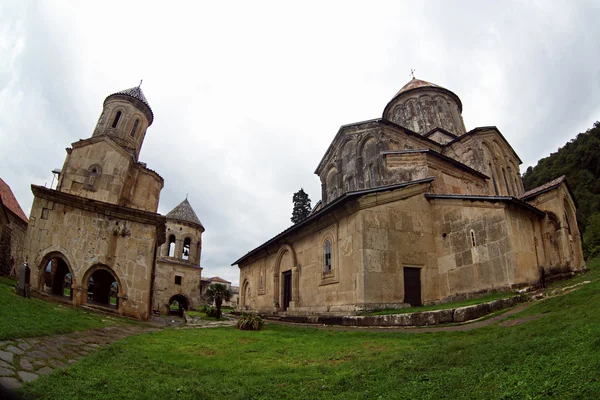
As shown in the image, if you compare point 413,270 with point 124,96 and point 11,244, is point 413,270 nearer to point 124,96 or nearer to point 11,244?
point 124,96

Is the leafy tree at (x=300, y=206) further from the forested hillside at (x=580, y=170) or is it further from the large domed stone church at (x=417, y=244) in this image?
the forested hillside at (x=580, y=170)

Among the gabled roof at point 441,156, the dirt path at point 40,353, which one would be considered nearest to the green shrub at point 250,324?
the dirt path at point 40,353

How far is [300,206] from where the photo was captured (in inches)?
1625

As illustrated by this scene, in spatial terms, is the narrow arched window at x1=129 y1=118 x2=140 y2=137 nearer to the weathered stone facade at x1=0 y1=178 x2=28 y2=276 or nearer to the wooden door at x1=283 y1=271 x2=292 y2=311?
the weathered stone facade at x1=0 y1=178 x2=28 y2=276

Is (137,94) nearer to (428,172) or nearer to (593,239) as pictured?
(428,172)

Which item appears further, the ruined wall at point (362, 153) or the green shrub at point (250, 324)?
the ruined wall at point (362, 153)

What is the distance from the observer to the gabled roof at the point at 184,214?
31.5m

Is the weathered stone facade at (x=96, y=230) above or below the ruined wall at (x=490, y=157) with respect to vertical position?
below

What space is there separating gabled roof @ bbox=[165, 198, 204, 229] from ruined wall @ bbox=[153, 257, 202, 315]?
4.05 metres

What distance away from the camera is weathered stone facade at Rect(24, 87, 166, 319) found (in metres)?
11.4

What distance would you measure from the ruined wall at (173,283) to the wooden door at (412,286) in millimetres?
23771

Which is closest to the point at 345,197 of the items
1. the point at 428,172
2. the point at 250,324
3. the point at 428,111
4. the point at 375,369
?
the point at 250,324

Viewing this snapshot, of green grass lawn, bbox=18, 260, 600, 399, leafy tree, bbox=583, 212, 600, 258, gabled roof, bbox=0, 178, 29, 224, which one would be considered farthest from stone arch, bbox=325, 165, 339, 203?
leafy tree, bbox=583, 212, 600, 258

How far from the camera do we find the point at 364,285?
10.5 m
